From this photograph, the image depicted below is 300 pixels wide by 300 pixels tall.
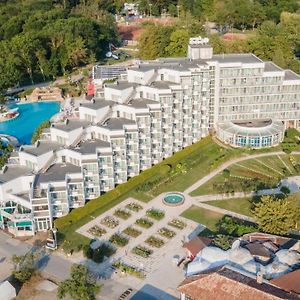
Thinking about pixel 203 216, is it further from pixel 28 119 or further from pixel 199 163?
pixel 28 119

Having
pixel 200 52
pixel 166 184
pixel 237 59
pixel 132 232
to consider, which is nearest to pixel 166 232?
pixel 132 232

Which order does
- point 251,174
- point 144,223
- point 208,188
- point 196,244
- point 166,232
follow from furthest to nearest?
point 251,174 < point 208,188 < point 144,223 < point 166,232 < point 196,244

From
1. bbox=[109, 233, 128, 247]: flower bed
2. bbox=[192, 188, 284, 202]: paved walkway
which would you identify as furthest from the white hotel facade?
bbox=[192, 188, 284, 202]: paved walkway

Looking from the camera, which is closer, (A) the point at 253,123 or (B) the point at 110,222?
(B) the point at 110,222

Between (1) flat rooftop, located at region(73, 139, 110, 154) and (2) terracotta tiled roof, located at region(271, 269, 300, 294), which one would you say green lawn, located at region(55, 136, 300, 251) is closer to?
(1) flat rooftop, located at region(73, 139, 110, 154)

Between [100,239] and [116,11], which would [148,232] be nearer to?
[100,239]

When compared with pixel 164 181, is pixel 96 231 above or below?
below
